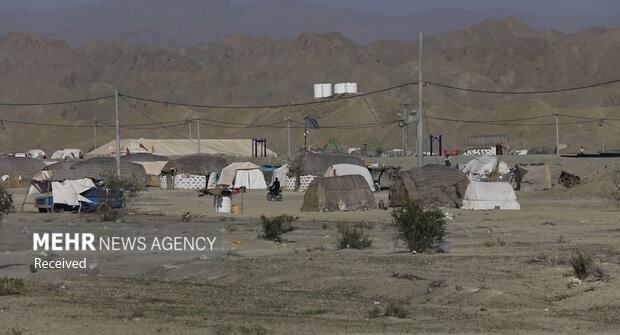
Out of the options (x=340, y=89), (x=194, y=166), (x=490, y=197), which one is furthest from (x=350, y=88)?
Result: (x=490, y=197)

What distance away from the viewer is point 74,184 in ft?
136

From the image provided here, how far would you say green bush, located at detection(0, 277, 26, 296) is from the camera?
15.9 m

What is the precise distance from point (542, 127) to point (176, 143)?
180 ft

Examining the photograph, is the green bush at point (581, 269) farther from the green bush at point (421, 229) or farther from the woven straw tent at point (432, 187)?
the woven straw tent at point (432, 187)

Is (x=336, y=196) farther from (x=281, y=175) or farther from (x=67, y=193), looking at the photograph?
(x=281, y=175)

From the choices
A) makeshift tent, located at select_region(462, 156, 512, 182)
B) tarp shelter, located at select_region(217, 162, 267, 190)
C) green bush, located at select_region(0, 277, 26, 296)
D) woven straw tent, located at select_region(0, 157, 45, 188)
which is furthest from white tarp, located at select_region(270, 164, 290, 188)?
green bush, located at select_region(0, 277, 26, 296)

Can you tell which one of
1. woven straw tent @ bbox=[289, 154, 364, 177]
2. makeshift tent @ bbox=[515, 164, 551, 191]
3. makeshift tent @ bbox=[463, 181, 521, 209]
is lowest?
makeshift tent @ bbox=[463, 181, 521, 209]

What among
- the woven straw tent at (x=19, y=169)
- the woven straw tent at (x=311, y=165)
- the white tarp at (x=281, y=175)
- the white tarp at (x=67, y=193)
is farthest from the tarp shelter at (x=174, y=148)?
the white tarp at (x=67, y=193)

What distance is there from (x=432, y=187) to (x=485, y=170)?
21.6 meters

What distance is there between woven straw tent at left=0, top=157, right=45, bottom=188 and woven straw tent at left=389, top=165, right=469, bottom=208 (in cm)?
3569

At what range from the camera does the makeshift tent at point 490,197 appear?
41562 mm

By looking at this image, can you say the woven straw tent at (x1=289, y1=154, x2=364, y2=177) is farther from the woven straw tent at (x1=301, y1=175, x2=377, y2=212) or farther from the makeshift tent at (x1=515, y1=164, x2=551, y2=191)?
the woven straw tent at (x1=301, y1=175, x2=377, y2=212)

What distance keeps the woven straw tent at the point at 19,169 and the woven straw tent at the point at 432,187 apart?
3569 centimetres

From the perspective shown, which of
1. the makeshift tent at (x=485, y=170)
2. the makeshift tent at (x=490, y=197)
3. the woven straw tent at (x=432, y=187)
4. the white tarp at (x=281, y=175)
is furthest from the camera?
the white tarp at (x=281, y=175)
